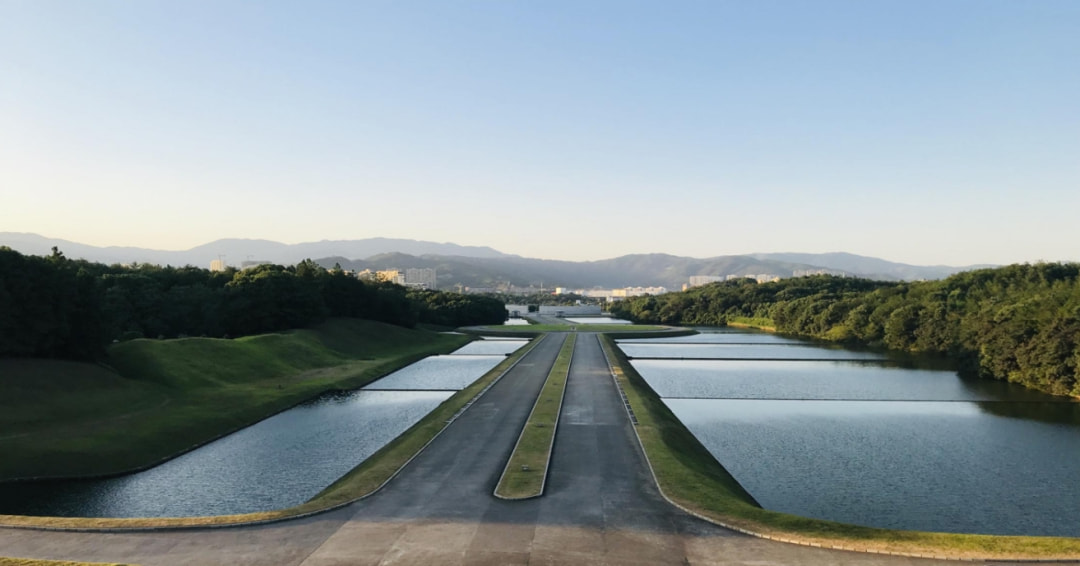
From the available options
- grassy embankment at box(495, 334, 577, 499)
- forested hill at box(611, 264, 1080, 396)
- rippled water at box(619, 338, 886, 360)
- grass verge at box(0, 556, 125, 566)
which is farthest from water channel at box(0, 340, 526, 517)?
forested hill at box(611, 264, 1080, 396)

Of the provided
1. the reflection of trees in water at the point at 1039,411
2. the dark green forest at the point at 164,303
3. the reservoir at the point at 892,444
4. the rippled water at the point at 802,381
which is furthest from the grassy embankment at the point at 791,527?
the dark green forest at the point at 164,303

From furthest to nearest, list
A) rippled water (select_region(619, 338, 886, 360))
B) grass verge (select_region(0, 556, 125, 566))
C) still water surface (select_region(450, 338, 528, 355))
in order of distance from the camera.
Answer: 1. still water surface (select_region(450, 338, 528, 355))
2. rippled water (select_region(619, 338, 886, 360))
3. grass verge (select_region(0, 556, 125, 566))

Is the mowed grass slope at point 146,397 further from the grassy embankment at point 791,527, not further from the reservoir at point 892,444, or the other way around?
the reservoir at point 892,444

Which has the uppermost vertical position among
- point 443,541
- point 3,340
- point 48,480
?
point 3,340

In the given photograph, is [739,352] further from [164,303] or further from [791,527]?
[791,527]

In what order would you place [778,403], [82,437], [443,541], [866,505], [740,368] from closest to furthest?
[443,541], [866,505], [82,437], [778,403], [740,368]

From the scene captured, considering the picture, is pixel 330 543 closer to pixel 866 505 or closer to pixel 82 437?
pixel 866 505

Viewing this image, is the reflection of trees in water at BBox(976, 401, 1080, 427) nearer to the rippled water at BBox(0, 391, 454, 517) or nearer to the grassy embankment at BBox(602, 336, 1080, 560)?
the grassy embankment at BBox(602, 336, 1080, 560)

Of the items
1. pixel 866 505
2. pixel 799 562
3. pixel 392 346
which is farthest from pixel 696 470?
pixel 392 346

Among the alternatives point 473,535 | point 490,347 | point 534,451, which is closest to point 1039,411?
point 534,451
